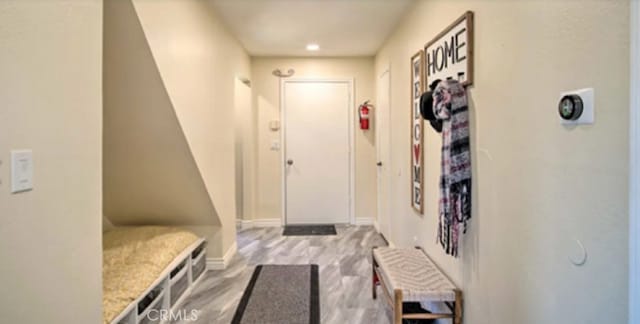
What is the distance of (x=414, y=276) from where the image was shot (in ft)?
6.65

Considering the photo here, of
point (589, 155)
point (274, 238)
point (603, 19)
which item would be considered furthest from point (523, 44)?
point (274, 238)

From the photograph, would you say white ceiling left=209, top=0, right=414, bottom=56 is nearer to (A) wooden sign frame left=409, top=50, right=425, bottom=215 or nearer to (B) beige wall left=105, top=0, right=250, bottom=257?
(B) beige wall left=105, top=0, right=250, bottom=257

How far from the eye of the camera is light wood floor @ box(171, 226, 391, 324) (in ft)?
7.96

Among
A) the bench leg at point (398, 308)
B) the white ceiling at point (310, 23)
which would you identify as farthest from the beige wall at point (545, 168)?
the white ceiling at point (310, 23)

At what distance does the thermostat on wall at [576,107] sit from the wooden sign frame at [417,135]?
1.44 m

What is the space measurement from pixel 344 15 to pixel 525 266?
256cm

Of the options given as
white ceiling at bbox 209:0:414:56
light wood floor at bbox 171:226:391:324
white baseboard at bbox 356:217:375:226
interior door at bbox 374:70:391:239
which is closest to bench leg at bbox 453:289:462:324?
light wood floor at bbox 171:226:391:324

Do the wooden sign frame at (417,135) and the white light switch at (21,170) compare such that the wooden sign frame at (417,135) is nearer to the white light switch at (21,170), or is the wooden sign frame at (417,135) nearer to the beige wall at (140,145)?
the beige wall at (140,145)

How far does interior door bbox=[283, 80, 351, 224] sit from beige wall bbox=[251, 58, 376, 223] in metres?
0.12

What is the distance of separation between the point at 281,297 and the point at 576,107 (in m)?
2.21

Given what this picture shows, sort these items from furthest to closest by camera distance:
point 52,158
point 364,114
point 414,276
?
point 364,114
point 414,276
point 52,158

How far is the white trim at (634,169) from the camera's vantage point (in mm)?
832

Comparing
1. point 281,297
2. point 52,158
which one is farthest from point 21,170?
point 281,297
